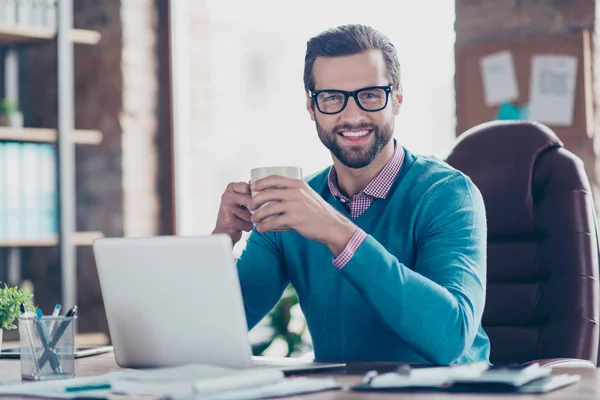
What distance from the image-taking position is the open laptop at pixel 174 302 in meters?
1.24

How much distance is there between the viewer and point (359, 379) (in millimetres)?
1262

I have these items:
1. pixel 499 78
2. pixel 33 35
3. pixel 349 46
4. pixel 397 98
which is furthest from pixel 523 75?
pixel 33 35

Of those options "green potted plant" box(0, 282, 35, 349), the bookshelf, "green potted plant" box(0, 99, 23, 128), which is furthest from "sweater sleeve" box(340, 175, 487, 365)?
"green potted plant" box(0, 99, 23, 128)

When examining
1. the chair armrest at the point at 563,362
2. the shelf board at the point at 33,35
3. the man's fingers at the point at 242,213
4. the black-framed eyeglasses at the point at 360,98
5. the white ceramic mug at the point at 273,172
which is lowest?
the chair armrest at the point at 563,362

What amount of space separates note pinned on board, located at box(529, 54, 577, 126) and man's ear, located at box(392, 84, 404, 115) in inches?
50.4

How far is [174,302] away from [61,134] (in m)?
2.20

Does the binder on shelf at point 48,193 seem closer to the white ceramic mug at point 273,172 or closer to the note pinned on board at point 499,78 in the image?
the note pinned on board at point 499,78

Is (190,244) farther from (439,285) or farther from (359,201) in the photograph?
(359,201)

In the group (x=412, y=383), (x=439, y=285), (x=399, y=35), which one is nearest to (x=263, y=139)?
(x=399, y=35)

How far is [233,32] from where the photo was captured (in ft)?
12.4

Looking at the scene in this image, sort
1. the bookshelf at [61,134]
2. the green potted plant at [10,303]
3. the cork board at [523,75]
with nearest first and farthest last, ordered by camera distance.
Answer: the green potted plant at [10,303], the cork board at [523,75], the bookshelf at [61,134]

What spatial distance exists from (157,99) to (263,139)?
496 mm

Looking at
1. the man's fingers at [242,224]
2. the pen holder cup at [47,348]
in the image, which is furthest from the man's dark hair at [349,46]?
the pen holder cup at [47,348]

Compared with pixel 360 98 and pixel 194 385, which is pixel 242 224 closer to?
pixel 360 98
